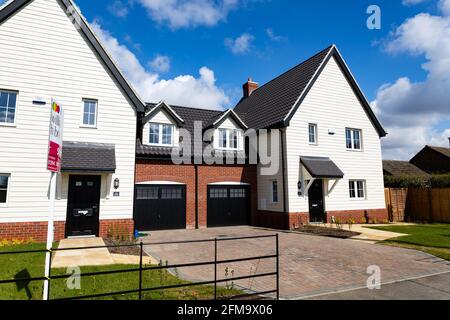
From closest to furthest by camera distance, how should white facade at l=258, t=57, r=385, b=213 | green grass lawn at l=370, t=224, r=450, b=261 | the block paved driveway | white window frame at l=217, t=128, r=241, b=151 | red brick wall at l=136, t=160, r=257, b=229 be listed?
the block paved driveway → green grass lawn at l=370, t=224, r=450, b=261 → red brick wall at l=136, t=160, r=257, b=229 → white facade at l=258, t=57, r=385, b=213 → white window frame at l=217, t=128, r=241, b=151

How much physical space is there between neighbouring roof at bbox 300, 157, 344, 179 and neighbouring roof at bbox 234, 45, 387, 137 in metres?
2.68

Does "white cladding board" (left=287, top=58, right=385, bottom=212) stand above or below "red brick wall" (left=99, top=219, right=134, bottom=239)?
above

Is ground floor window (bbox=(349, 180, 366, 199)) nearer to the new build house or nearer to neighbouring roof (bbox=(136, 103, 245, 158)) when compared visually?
the new build house

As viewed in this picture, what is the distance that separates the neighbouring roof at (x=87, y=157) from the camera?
12.3 m

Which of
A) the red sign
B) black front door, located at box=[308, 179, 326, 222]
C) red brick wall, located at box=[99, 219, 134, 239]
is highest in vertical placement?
the red sign

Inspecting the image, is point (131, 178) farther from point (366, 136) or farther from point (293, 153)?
point (366, 136)

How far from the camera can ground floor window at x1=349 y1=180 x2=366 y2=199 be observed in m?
19.6

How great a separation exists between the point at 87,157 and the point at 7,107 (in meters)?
3.79

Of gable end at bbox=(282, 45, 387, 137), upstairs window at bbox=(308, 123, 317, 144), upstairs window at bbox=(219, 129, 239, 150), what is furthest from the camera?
upstairs window at bbox=(219, 129, 239, 150)

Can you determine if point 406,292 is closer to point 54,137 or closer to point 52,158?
point 52,158

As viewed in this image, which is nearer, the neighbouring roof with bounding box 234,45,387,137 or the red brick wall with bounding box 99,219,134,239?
the red brick wall with bounding box 99,219,134,239

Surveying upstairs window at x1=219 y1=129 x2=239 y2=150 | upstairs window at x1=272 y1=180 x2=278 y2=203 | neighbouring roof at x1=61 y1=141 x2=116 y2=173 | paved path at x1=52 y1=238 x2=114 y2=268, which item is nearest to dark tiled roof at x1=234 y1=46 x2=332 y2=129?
upstairs window at x1=219 y1=129 x2=239 y2=150

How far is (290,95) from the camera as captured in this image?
19.0m
